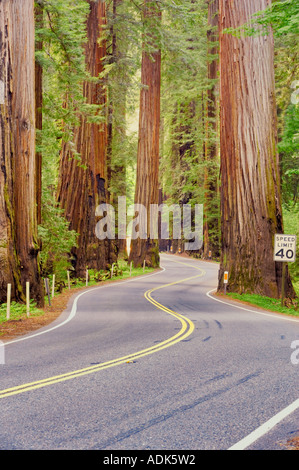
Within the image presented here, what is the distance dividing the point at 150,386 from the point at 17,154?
36.4ft

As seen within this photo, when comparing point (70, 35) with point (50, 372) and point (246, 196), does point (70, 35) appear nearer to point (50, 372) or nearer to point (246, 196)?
point (246, 196)

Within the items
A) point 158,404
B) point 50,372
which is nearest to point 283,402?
point 158,404

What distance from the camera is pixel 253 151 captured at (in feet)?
65.2

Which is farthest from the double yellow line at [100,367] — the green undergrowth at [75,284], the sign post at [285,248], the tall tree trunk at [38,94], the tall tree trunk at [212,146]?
the tall tree trunk at [212,146]

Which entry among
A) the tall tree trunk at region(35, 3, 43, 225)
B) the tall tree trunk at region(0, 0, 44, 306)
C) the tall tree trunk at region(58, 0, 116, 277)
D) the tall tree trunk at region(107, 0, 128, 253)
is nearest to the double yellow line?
the tall tree trunk at region(0, 0, 44, 306)

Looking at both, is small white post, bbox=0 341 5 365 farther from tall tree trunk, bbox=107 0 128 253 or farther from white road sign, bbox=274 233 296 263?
tall tree trunk, bbox=107 0 128 253

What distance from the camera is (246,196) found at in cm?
2022

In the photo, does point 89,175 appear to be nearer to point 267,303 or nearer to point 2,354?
point 267,303

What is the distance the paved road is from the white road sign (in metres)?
4.87

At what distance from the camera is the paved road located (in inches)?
200

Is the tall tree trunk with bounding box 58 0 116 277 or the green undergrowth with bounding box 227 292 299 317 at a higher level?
the tall tree trunk with bounding box 58 0 116 277

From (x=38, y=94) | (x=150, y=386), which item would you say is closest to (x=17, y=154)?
(x=38, y=94)

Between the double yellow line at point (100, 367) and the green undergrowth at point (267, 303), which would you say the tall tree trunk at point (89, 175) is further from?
the double yellow line at point (100, 367)
